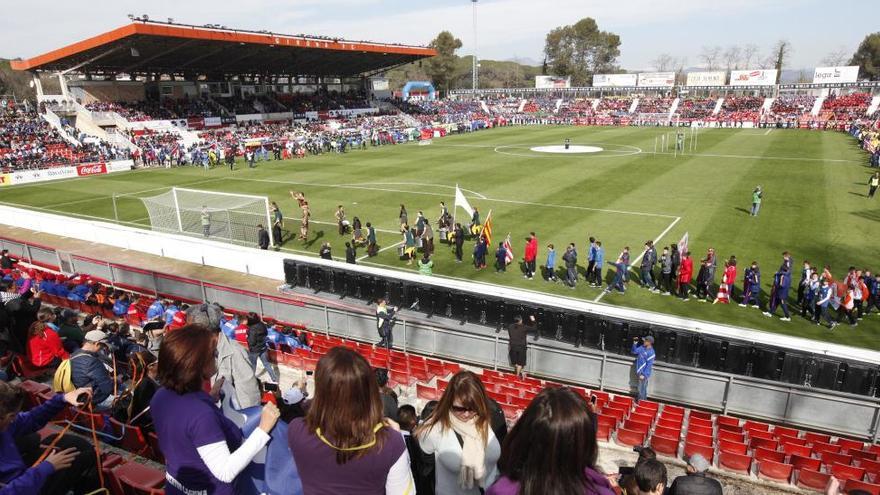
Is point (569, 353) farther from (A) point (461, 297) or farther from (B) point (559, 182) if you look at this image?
(B) point (559, 182)

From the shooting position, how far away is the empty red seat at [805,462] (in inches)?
286

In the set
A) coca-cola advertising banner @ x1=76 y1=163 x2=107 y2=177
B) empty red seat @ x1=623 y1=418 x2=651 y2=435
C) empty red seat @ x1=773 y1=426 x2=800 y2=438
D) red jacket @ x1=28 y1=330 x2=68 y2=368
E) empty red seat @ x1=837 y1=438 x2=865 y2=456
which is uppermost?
red jacket @ x1=28 y1=330 x2=68 y2=368

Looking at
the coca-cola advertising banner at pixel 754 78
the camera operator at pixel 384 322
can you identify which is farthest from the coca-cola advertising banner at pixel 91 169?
the coca-cola advertising banner at pixel 754 78

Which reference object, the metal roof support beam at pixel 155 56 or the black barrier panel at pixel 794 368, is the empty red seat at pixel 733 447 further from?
the metal roof support beam at pixel 155 56

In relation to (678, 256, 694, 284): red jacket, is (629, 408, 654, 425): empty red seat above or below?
above

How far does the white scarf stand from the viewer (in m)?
3.61

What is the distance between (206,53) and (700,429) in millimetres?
57297

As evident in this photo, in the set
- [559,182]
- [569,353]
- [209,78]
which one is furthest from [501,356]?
[209,78]

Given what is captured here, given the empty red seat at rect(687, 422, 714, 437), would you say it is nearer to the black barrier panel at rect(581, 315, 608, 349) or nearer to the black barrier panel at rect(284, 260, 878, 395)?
the black barrier panel at rect(284, 260, 878, 395)

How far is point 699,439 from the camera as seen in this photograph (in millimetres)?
8047

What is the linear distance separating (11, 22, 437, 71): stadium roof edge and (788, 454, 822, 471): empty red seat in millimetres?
48494

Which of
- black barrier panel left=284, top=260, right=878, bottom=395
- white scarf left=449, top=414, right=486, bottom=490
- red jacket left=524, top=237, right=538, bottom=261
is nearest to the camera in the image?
white scarf left=449, top=414, right=486, bottom=490

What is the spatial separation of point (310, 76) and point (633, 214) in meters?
60.4

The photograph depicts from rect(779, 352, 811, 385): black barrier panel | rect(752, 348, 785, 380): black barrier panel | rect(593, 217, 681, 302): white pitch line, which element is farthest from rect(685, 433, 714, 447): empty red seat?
rect(593, 217, 681, 302): white pitch line
